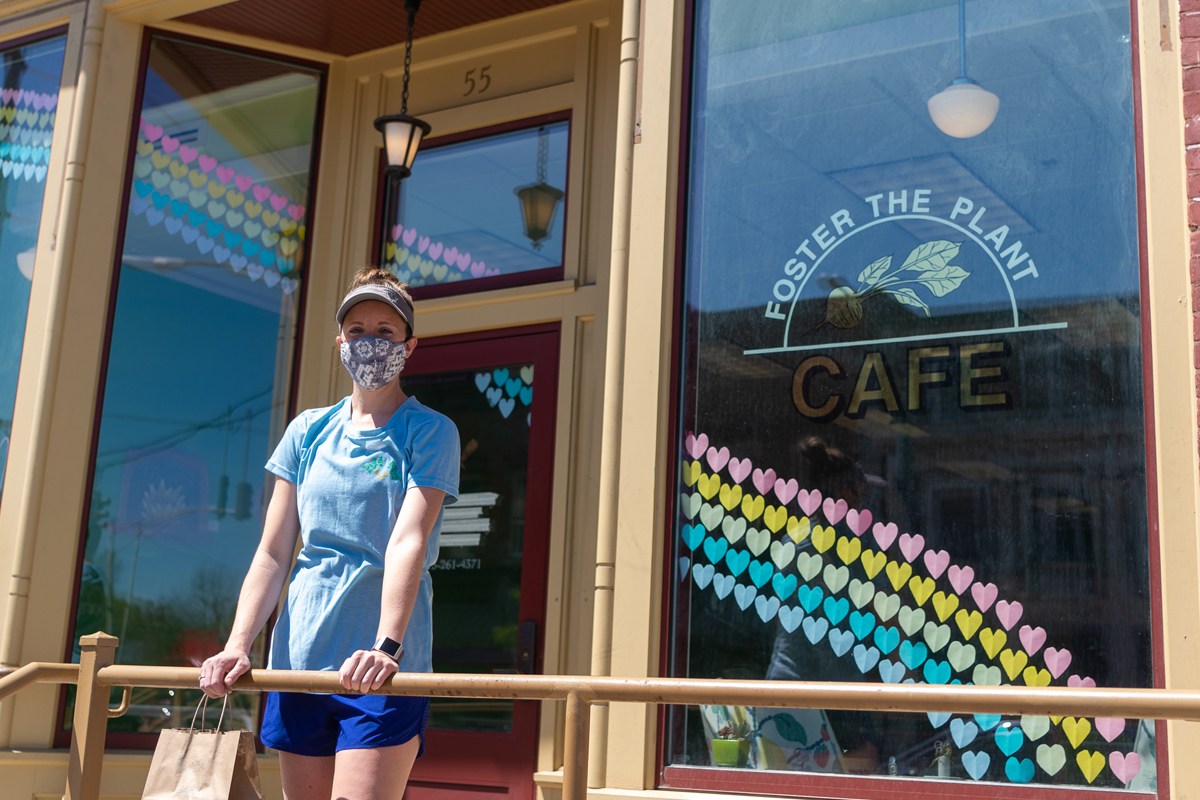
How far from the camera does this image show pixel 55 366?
17.1 feet

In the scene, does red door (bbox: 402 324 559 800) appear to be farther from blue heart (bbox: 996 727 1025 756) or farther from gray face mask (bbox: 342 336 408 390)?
gray face mask (bbox: 342 336 408 390)

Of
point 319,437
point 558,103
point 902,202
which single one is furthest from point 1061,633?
point 558,103

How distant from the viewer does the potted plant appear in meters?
3.55

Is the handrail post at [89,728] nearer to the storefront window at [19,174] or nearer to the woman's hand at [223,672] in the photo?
the woman's hand at [223,672]

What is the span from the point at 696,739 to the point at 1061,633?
3.69ft

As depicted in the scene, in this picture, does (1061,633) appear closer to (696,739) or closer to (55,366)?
(696,739)

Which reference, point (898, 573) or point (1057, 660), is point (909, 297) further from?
point (1057, 660)

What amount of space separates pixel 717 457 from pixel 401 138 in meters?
2.47

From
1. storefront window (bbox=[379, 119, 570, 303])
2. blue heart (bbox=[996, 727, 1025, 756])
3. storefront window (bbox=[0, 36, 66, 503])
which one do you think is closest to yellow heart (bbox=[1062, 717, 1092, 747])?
blue heart (bbox=[996, 727, 1025, 756])

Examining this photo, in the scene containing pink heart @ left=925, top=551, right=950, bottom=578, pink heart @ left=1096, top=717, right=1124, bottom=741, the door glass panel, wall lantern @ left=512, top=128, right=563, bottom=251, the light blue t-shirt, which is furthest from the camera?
wall lantern @ left=512, top=128, right=563, bottom=251

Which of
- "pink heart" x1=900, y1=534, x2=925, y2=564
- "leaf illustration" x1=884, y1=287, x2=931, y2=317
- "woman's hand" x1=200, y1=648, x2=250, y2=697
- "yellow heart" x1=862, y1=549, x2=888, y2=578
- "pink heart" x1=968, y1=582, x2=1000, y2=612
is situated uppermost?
"leaf illustration" x1=884, y1=287, x2=931, y2=317

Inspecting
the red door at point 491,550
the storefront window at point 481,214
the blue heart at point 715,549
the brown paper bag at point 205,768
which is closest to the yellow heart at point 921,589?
the blue heart at point 715,549

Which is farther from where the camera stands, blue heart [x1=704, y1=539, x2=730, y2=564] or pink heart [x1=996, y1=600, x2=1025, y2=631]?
blue heart [x1=704, y1=539, x2=730, y2=564]

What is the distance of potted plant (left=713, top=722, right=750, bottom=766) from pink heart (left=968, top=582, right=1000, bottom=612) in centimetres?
78
